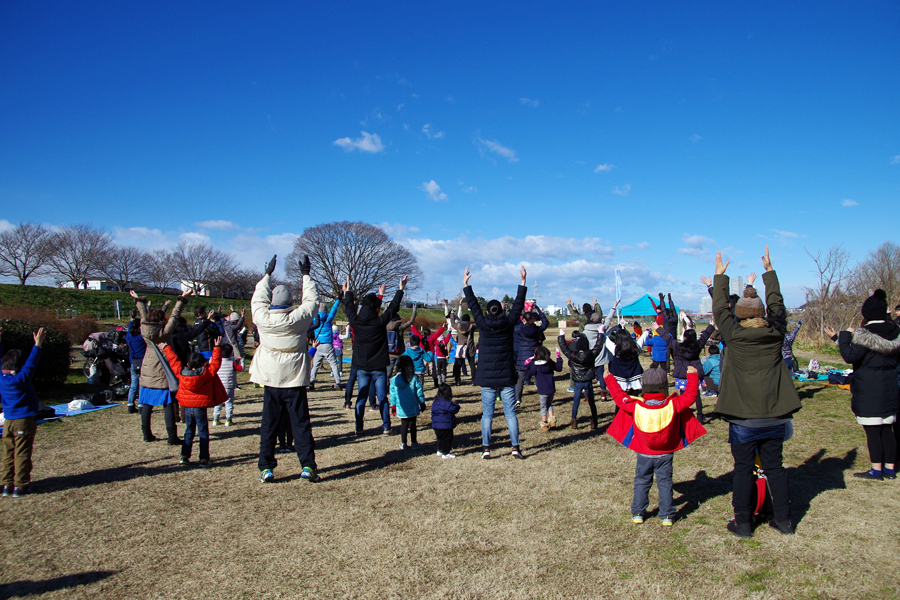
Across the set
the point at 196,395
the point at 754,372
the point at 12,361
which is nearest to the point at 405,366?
the point at 196,395

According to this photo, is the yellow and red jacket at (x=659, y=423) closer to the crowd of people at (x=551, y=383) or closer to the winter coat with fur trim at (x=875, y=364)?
the crowd of people at (x=551, y=383)

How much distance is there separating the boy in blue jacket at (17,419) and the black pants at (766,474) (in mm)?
6788

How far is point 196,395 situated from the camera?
6.03 meters

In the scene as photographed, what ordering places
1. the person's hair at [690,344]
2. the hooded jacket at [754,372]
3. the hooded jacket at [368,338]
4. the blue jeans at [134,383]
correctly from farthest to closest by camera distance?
1. the blue jeans at [134,383]
2. the person's hair at [690,344]
3. the hooded jacket at [368,338]
4. the hooded jacket at [754,372]

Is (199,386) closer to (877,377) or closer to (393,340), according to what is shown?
(393,340)

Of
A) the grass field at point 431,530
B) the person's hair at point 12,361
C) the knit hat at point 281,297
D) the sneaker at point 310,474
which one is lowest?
the grass field at point 431,530

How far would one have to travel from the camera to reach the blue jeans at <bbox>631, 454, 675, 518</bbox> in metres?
4.18

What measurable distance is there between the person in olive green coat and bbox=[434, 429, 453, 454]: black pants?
3381 millimetres

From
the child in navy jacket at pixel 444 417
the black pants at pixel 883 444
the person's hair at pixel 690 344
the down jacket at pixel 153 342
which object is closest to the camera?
the black pants at pixel 883 444

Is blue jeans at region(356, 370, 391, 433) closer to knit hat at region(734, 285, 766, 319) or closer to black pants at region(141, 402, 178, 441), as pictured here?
black pants at region(141, 402, 178, 441)

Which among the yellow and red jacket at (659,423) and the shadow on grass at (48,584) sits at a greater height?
the yellow and red jacket at (659,423)

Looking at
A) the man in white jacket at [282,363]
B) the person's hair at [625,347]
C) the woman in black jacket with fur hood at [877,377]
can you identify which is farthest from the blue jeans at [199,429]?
the woman in black jacket with fur hood at [877,377]

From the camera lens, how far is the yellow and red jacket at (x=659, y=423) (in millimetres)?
4109

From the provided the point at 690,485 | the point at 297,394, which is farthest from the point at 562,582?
the point at 297,394
